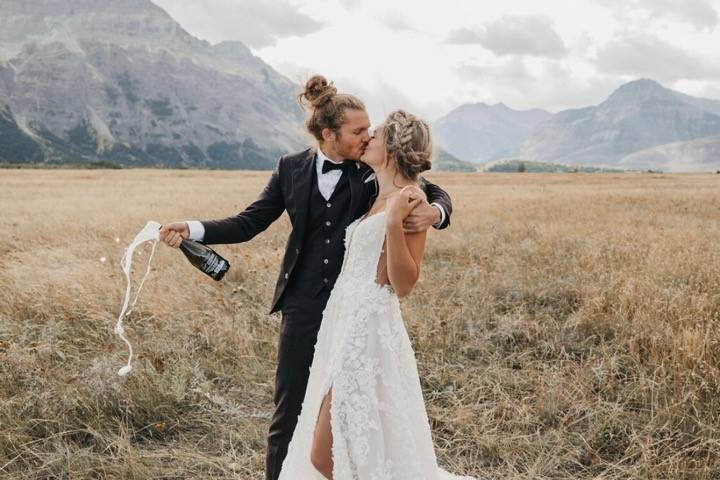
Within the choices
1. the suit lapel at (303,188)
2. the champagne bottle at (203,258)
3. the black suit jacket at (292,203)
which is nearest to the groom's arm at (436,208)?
the black suit jacket at (292,203)

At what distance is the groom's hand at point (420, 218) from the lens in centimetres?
280

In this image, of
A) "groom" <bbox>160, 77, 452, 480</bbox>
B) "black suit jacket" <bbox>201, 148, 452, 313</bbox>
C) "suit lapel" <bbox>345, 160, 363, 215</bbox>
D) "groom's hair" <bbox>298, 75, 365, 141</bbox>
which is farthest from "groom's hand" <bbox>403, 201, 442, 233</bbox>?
"groom's hair" <bbox>298, 75, 365, 141</bbox>

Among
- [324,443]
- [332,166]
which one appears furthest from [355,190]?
[324,443]

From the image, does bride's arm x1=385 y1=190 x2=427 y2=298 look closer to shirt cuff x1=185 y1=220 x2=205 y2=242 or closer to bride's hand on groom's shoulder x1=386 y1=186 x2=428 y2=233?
bride's hand on groom's shoulder x1=386 y1=186 x2=428 y2=233

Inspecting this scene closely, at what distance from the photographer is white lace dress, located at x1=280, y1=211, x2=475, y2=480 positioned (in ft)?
9.81

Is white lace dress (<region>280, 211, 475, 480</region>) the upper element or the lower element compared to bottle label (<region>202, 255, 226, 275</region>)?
lower

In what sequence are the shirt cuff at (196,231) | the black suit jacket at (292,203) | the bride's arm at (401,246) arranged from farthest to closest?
the shirt cuff at (196,231)
the black suit jacket at (292,203)
the bride's arm at (401,246)

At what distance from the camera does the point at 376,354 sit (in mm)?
3041

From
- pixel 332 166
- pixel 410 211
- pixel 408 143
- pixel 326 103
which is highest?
pixel 326 103

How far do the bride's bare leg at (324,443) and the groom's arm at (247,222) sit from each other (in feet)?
4.46

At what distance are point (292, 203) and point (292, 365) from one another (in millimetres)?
1054

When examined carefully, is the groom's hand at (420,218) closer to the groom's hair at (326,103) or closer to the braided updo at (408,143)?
the braided updo at (408,143)

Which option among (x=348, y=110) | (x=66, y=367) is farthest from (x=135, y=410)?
(x=348, y=110)

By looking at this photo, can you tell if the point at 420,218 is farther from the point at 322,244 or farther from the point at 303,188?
the point at 303,188
